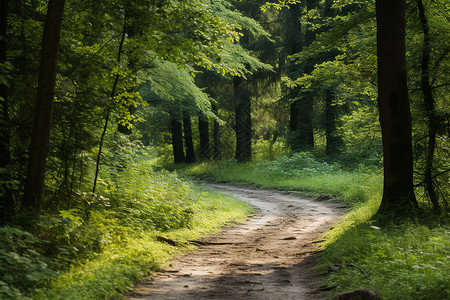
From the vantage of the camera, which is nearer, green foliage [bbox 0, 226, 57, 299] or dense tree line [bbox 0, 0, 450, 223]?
green foliage [bbox 0, 226, 57, 299]

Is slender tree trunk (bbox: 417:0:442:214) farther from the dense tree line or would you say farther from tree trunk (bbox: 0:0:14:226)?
tree trunk (bbox: 0:0:14:226)

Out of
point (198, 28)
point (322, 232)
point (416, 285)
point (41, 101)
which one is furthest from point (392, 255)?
point (41, 101)

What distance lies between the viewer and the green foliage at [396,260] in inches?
203

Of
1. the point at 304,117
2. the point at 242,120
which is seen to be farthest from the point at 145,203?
the point at 242,120

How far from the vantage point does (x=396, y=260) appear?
19.9 feet

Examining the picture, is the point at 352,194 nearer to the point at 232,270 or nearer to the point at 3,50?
the point at 232,270

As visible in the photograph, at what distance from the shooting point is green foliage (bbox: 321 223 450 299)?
515 cm

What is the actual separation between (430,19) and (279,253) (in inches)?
244

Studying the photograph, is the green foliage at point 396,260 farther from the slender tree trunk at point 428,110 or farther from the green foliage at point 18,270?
the green foliage at point 18,270

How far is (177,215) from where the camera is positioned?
430 inches

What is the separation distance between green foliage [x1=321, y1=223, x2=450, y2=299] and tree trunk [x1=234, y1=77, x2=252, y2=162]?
70.5 ft

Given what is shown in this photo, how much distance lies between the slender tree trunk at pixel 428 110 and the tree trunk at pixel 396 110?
2.52ft

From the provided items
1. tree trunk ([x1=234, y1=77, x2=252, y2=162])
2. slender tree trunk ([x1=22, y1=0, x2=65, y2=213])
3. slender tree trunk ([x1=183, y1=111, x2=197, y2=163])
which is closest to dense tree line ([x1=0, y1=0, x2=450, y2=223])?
slender tree trunk ([x1=22, y1=0, x2=65, y2=213])

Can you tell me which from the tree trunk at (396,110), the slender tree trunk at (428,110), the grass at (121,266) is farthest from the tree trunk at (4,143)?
the slender tree trunk at (428,110)
